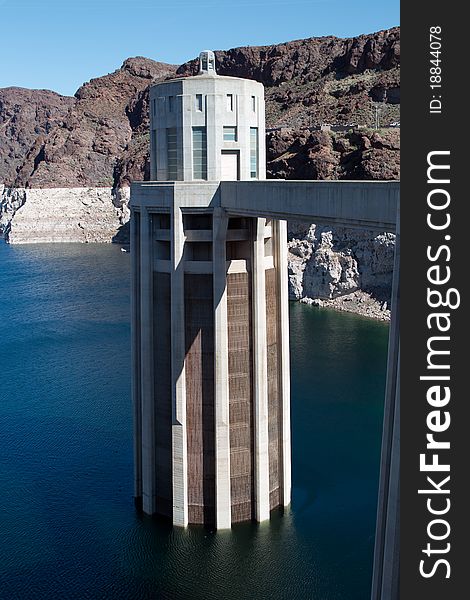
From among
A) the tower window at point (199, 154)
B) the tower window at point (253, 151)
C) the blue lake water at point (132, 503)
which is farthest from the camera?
the tower window at point (253, 151)

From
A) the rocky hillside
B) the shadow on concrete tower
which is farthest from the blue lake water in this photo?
the rocky hillside

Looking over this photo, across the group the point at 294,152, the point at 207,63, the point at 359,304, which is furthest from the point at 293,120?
Answer: the point at 207,63

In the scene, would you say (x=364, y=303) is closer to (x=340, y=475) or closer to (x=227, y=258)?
(x=340, y=475)

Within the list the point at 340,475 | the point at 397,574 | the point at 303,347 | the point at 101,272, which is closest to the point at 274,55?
the point at 101,272

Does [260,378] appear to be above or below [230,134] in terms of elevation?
below

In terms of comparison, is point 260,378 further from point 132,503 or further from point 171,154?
point 171,154

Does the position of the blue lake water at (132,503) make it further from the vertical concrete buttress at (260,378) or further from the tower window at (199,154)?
the tower window at (199,154)

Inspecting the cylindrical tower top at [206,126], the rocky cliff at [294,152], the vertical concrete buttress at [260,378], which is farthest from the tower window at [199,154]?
the rocky cliff at [294,152]
